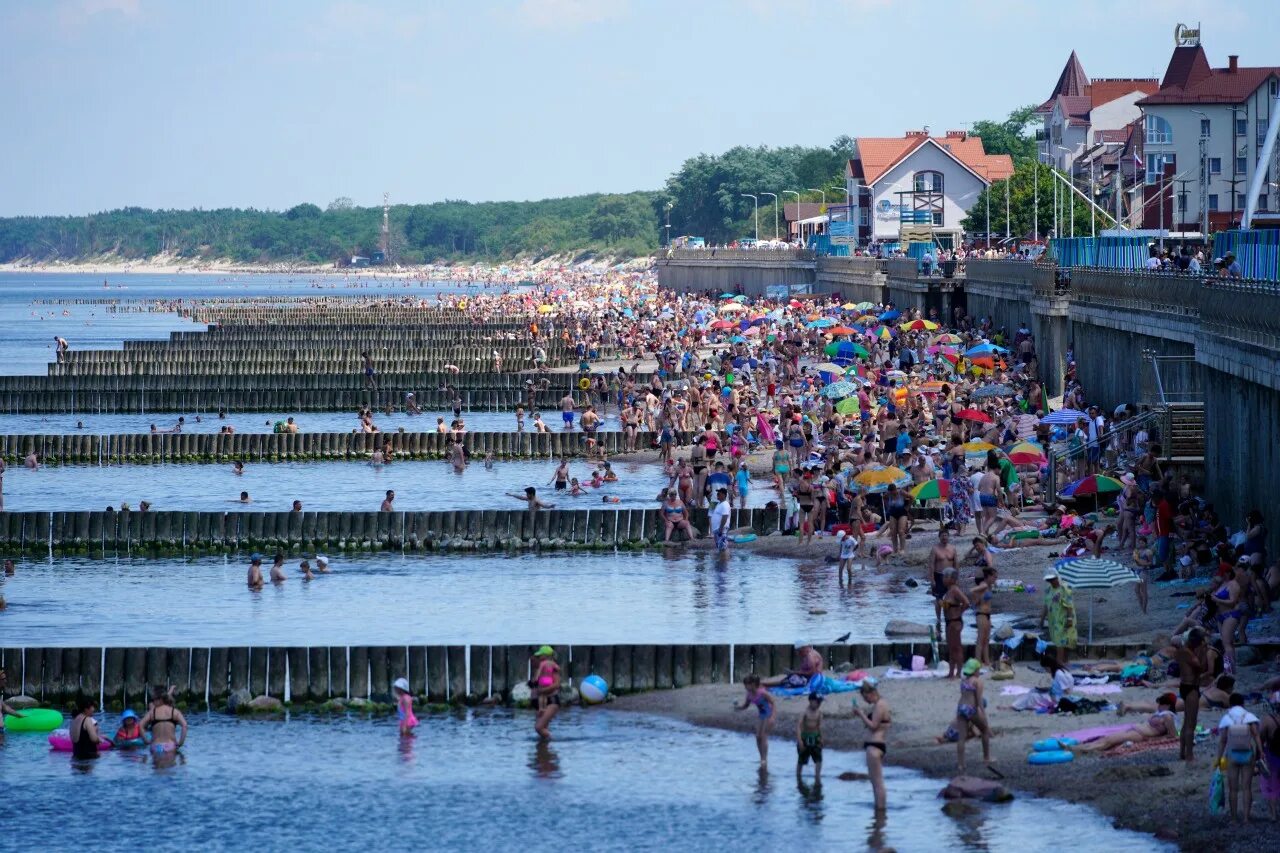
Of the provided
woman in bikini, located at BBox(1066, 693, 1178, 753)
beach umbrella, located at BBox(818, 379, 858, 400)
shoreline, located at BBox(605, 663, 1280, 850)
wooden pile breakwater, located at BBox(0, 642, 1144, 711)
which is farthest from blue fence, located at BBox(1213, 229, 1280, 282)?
beach umbrella, located at BBox(818, 379, 858, 400)

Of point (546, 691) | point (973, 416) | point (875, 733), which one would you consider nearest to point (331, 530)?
point (973, 416)

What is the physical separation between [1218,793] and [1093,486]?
54.4 feet

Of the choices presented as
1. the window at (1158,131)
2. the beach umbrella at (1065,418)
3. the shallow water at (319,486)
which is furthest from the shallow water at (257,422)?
the window at (1158,131)

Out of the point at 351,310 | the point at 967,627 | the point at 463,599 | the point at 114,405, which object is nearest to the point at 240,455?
the point at 114,405

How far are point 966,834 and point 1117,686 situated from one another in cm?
494

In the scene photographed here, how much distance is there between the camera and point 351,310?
146 meters

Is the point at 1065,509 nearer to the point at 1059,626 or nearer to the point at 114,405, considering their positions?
the point at 1059,626

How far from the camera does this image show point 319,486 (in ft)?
174

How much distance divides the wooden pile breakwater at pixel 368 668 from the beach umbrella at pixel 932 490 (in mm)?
10286

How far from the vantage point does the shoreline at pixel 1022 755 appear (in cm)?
1844

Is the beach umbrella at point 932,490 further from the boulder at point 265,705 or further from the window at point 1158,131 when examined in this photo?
the window at point 1158,131

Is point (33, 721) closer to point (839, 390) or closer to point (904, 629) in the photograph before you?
point (904, 629)

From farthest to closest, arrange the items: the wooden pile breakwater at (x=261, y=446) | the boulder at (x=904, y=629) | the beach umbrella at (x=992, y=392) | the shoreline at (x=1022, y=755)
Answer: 1. the wooden pile breakwater at (x=261, y=446)
2. the beach umbrella at (x=992, y=392)
3. the boulder at (x=904, y=629)
4. the shoreline at (x=1022, y=755)

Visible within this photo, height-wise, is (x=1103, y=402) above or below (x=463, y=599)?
above
